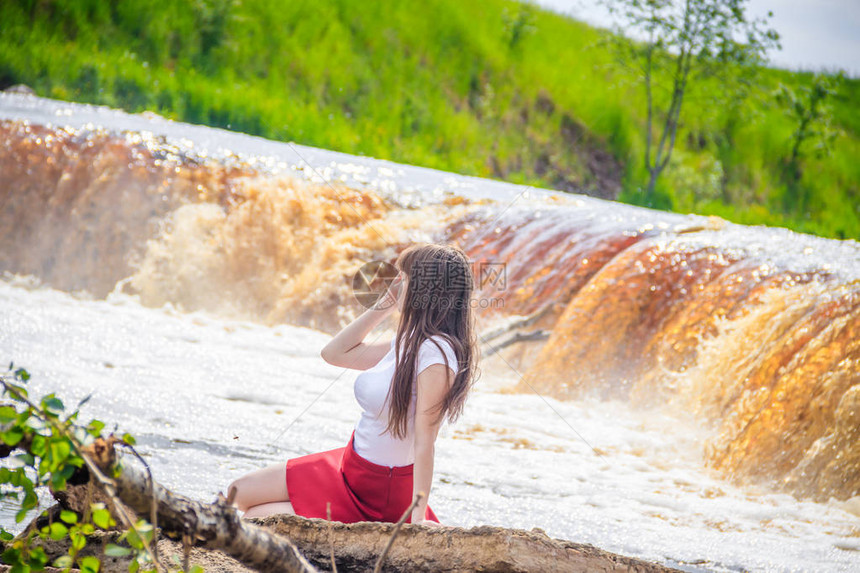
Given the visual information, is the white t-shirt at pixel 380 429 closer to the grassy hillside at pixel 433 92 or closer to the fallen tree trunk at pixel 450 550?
the fallen tree trunk at pixel 450 550

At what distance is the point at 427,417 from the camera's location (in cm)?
207

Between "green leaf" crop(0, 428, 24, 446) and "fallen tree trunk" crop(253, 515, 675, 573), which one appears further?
"fallen tree trunk" crop(253, 515, 675, 573)

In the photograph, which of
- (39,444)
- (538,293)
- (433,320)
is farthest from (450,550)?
(538,293)

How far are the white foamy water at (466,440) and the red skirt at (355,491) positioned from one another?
1.32 meters

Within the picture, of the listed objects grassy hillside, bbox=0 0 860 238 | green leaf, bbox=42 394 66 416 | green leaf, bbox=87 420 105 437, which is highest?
grassy hillside, bbox=0 0 860 238

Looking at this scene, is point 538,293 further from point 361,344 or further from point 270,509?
point 270,509

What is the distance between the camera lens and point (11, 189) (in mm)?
7973

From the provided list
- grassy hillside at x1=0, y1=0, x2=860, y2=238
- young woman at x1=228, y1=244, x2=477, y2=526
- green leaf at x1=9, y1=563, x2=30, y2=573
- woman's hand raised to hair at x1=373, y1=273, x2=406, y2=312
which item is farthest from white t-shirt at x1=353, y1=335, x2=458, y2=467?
grassy hillside at x1=0, y1=0, x2=860, y2=238

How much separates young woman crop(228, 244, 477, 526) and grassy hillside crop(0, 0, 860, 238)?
428 inches

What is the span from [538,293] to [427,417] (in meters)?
4.54

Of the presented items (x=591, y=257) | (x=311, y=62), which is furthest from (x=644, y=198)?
(x=591, y=257)

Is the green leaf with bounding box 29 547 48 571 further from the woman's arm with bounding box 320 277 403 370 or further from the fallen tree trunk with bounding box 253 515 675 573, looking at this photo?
the woman's arm with bounding box 320 277 403 370

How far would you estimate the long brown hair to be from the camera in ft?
7.05

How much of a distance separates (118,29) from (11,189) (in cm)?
760
